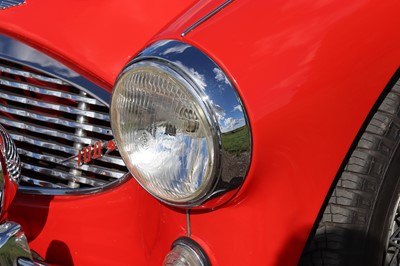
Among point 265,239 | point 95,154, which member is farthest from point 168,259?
point 95,154

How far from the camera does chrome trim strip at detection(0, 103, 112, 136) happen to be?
1646 millimetres

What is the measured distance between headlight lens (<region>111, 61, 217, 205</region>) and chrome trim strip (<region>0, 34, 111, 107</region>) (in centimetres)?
23

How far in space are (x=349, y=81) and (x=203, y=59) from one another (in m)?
0.28

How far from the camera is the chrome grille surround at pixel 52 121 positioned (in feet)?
5.43

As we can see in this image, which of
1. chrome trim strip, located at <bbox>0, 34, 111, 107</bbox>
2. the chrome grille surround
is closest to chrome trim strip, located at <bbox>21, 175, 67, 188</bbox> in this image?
the chrome grille surround

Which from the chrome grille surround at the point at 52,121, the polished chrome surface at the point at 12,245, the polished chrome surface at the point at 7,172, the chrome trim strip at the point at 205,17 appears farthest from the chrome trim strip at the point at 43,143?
the chrome trim strip at the point at 205,17

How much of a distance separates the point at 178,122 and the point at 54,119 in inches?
21.5

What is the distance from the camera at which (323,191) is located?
136 cm

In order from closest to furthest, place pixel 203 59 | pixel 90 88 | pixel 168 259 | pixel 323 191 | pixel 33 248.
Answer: pixel 203 59
pixel 323 191
pixel 168 259
pixel 90 88
pixel 33 248

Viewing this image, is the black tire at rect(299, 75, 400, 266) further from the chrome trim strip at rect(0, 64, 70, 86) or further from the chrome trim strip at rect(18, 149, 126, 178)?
the chrome trim strip at rect(0, 64, 70, 86)

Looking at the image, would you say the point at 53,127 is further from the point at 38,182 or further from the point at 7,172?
the point at 7,172

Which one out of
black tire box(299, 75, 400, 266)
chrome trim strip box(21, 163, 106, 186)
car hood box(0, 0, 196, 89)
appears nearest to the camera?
black tire box(299, 75, 400, 266)

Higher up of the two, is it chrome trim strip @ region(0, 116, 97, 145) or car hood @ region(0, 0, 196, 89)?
car hood @ region(0, 0, 196, 89)

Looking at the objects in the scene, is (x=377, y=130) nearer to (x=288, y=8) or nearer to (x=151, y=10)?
(x=288, y=8)
